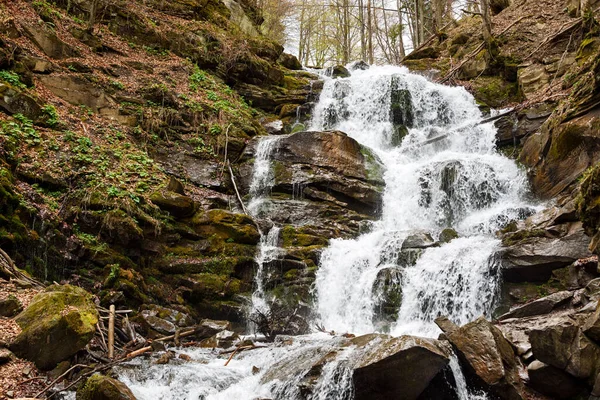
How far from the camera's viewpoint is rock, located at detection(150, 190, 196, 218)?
10773mm

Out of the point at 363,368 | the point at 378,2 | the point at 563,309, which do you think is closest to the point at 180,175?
the point at 363,368

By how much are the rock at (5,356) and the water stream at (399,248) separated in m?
1.45

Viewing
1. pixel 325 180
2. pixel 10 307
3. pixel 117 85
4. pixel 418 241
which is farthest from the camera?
pixel 117 85

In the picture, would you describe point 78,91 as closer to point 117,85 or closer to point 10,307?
point 117,85

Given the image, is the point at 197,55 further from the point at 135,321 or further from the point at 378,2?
the point at 378,2

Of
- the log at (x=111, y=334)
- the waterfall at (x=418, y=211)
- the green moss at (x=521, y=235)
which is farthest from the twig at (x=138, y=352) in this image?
the green moss at (x=521, y=235)

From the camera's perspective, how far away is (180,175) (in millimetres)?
13164

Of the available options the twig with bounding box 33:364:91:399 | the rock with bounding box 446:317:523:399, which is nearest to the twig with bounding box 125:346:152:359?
the twig with bounding box 33:364:91:399

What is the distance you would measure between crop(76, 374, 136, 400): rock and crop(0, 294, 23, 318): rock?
69.1 inches

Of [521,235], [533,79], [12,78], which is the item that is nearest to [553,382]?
[521,235]

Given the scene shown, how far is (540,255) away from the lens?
8.95 metres

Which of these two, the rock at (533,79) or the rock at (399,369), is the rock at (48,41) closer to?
the rock at (399,369)

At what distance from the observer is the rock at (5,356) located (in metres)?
5.38

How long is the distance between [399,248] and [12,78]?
10.6 meters
